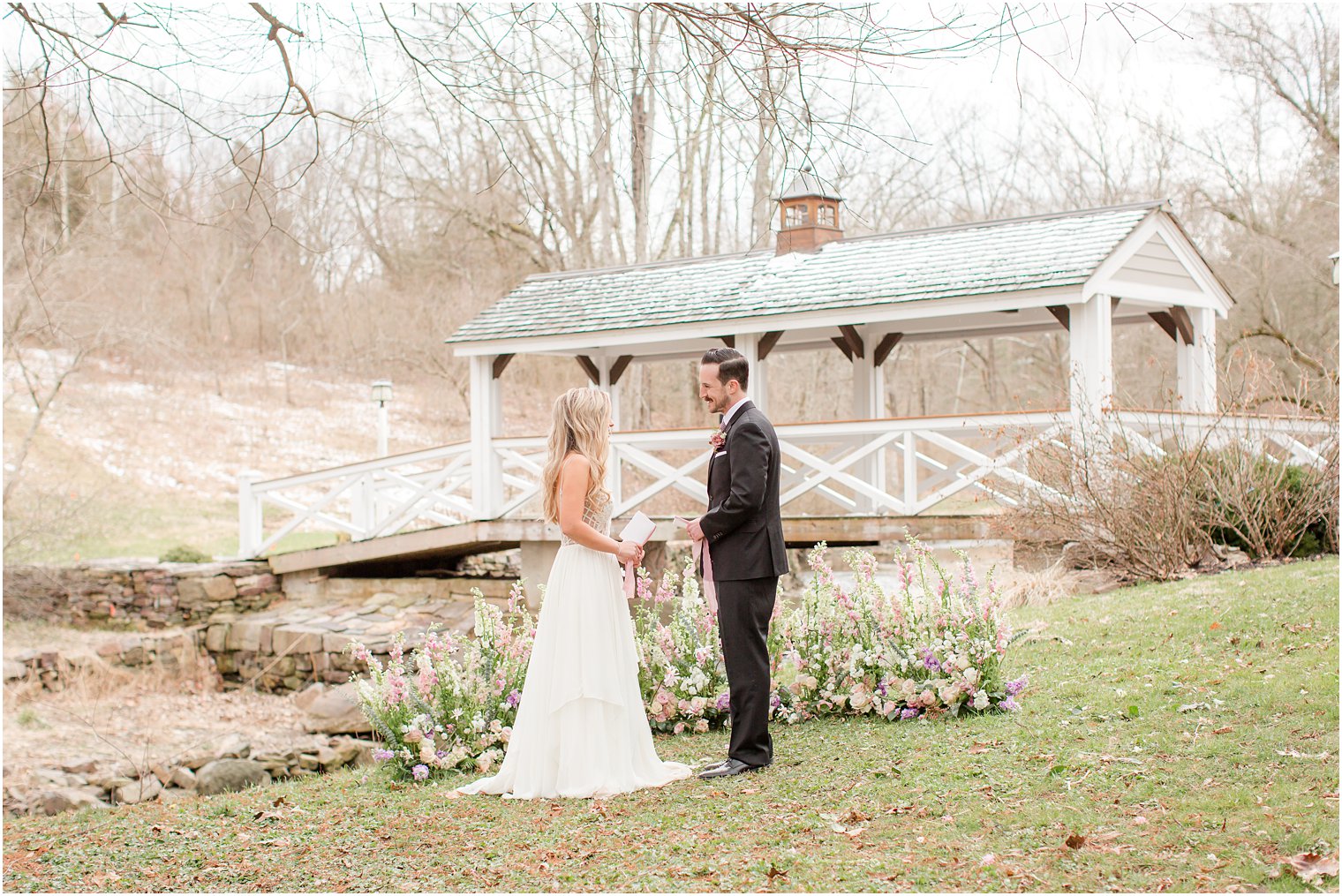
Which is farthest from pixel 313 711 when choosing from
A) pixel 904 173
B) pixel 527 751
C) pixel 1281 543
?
pixel 904 173

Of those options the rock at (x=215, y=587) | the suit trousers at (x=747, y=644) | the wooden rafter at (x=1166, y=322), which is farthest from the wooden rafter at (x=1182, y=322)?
the rock at (x=215, y=587)

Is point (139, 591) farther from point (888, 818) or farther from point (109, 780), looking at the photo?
point (888, 818)

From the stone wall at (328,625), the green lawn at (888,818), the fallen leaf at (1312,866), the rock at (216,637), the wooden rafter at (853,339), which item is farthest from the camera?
the rock at (216,637)

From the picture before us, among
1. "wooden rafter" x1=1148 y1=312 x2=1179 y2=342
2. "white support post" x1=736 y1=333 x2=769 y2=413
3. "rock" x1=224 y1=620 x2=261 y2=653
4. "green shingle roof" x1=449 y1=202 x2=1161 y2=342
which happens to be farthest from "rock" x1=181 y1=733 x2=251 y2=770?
"wooden rafter" x1=1148 y1=312 x2=1179 y2=342

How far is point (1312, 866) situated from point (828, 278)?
10758mm

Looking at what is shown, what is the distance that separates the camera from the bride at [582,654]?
19.1ft

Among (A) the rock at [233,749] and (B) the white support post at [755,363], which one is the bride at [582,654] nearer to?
(A) the rock at [233,749]

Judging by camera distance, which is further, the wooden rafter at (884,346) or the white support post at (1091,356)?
the wooden rafter at (884,346)

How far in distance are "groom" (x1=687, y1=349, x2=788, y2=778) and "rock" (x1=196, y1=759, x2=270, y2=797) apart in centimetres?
491

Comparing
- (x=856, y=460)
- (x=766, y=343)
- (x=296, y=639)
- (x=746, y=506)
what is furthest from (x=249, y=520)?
(x=746, y=506)

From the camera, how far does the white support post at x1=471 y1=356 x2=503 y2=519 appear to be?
15.4 metres

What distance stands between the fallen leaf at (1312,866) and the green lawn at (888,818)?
0.06 metres

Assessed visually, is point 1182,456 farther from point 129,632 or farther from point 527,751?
point 129,632

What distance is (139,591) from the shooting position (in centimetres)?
1736
